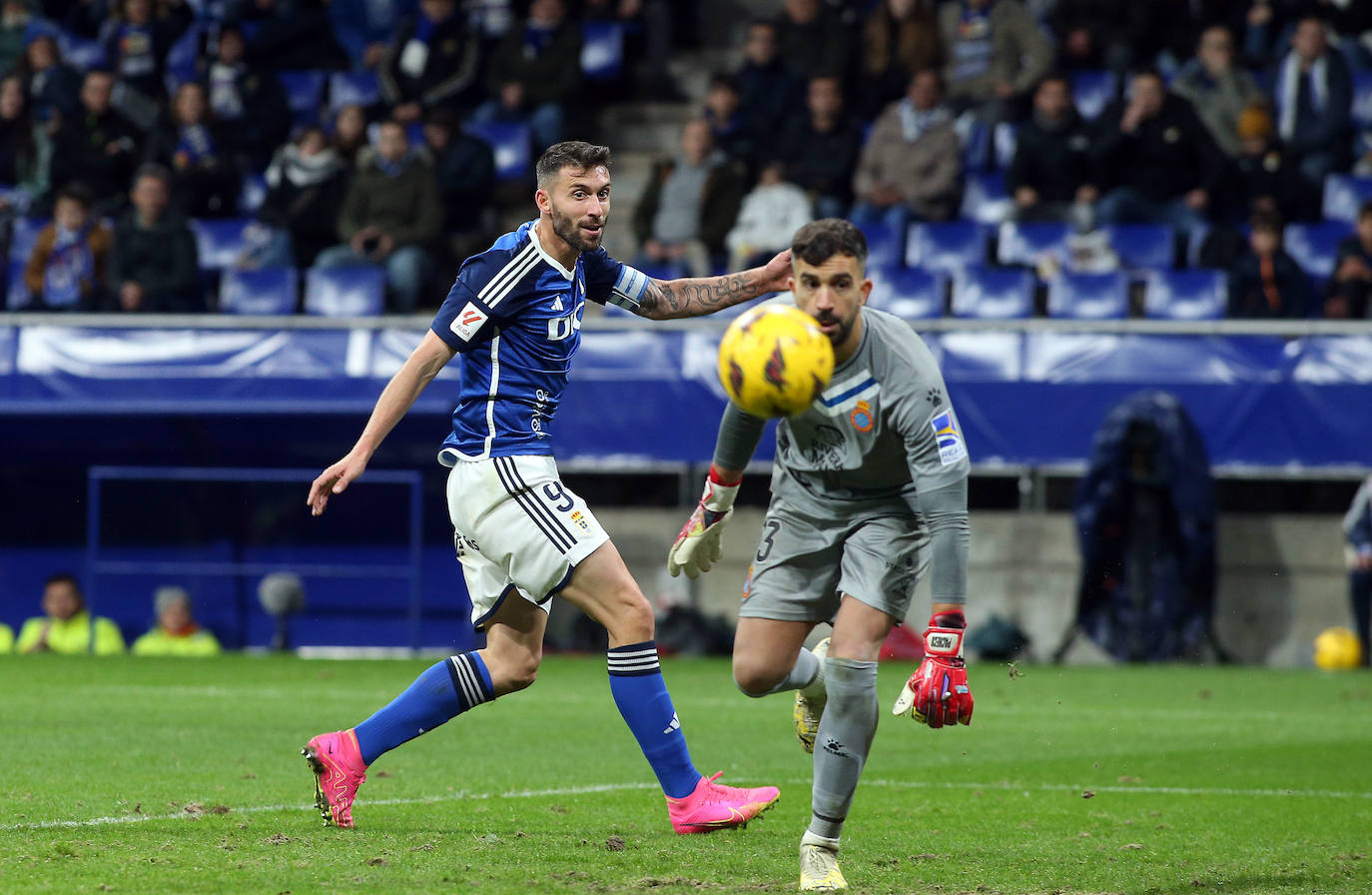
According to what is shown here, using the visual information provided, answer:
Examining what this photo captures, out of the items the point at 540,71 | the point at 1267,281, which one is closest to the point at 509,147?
the point at 540,71

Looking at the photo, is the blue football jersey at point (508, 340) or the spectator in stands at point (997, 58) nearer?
the blue football jersey at point (508, 340)

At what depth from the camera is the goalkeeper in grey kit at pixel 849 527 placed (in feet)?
17.4

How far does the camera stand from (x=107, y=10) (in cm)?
2177

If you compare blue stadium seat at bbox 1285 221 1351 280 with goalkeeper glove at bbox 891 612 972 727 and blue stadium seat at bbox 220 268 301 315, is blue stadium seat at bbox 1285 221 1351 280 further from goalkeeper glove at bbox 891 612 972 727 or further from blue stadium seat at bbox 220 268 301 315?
goalkeeper glove at bbox 891 612 972 727

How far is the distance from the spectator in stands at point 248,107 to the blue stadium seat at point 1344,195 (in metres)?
10.4

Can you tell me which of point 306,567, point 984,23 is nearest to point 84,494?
point 306,567

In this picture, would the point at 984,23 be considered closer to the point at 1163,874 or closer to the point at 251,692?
the point at 251,692

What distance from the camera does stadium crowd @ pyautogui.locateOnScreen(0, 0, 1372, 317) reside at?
1706 cm

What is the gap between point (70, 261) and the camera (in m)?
17.5

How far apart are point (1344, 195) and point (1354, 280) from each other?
1829 mm

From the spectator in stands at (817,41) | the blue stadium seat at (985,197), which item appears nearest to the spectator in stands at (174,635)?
the spectator in stands at (817,41)

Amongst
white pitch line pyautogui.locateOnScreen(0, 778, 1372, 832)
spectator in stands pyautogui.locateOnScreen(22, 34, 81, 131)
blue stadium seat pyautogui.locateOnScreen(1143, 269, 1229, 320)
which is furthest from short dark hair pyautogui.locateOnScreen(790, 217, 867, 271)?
spectator in stands pyautogui.locateOnScreen(22, 34, 81, 131)

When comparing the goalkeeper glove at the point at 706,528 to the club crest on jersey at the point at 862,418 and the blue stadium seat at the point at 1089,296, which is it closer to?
the club crest on jersey at the point at 862,418

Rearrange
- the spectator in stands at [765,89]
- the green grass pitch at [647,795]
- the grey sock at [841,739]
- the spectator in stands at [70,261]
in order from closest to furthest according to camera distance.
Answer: the grey sock at [841,739], the green grass pitch at [647,795], the spectator in stands at [70,261], the spectator in stands at [765,89]
